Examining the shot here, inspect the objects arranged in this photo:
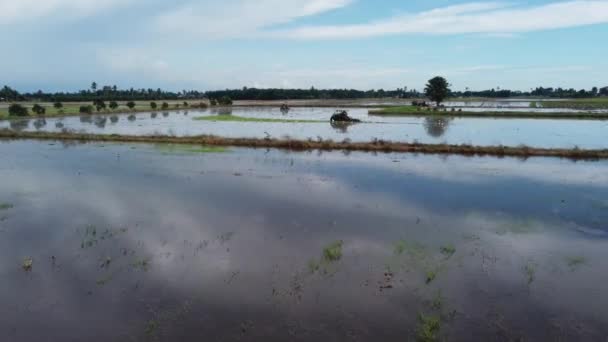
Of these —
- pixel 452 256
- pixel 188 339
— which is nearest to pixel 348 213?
pixel 452 256

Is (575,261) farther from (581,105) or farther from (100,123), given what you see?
(581,105)

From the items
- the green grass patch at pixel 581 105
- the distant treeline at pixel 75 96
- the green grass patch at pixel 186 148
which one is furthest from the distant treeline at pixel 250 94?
the green grass patch at pixel 186 148

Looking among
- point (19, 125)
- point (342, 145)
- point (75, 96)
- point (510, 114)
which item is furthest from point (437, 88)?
point (75, 96)

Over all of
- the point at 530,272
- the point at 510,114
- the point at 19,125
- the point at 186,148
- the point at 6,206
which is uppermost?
the point at 510,114

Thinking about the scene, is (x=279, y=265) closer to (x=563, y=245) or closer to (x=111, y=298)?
(x=111, y=298)

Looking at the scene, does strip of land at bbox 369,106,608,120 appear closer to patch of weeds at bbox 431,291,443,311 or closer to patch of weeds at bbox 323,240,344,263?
patch of weeds at bbox 323,240,344,263

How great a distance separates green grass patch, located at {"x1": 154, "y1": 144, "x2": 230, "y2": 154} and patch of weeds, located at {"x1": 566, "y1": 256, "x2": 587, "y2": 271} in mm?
16546

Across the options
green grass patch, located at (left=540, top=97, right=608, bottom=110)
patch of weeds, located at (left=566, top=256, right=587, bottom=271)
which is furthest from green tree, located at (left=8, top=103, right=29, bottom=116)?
green grass patch, located at (left=540, top=97, right=608, bottom=110)

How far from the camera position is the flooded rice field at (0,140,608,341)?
230 inches

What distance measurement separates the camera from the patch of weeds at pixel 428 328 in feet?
18.1

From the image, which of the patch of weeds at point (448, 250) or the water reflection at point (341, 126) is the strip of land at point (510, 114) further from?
the patch of weeds at point (448, 250)

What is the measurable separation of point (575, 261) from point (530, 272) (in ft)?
4.28

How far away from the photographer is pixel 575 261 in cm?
802

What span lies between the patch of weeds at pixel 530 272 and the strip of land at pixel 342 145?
524 inches
